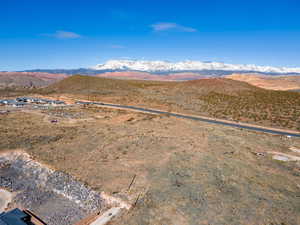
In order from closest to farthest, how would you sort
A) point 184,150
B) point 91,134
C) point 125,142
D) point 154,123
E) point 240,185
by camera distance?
point 240,185, point 184,150, point 125,142, point 91,134, point 154,123

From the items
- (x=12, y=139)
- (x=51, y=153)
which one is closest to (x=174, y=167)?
(x=51, y=153)

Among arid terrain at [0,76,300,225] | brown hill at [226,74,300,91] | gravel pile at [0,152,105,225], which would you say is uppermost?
brown hill at [226,74,300,91]

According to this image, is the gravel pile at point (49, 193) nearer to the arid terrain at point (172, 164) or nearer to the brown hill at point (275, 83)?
the arid terrain at point (172, 164)

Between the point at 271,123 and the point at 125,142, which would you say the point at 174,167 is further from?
the point at 271,123

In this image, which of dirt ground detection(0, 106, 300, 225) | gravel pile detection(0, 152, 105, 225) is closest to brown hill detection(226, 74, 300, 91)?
dirt ground detection(0, 106, 300, 225)

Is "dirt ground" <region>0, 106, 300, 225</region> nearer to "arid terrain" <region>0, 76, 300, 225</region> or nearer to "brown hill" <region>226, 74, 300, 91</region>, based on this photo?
"arid terrain" <region>0, 76, 300, 225</region>

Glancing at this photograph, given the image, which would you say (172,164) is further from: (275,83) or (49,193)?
(275,83)
